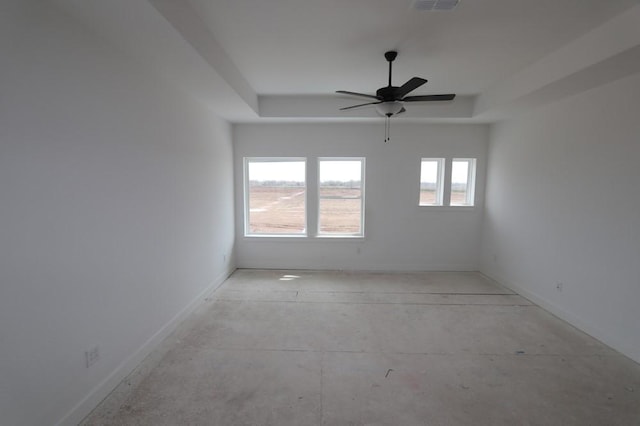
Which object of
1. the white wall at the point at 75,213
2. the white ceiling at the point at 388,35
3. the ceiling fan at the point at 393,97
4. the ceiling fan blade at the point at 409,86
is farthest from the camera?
the ceiling fan at the point at 393,97

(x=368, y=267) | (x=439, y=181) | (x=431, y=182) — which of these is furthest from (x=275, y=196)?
(x=439, y=181)

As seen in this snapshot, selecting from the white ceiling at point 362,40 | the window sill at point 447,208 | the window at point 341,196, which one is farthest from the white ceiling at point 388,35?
the window sill at point 447,208

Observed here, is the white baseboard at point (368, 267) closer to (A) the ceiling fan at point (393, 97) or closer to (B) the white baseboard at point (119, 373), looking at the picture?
(B) the white baseboard at point (119, 373)

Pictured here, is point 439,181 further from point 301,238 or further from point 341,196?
point 301,238

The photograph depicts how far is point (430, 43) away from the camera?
8.13 ft

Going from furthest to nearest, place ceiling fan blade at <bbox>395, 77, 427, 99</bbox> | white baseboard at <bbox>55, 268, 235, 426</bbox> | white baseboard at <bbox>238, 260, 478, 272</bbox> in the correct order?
white baseboard at <bbox>238, 260, 478, 272</bbox>
ceiling fan blade at <bbox>395, 77, 427, 99</bbox>
white baseboard at <bbox>55, 268, 235, 426</bbox>

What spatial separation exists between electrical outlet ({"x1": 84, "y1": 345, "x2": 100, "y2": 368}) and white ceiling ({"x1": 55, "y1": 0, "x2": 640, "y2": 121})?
7.00ft

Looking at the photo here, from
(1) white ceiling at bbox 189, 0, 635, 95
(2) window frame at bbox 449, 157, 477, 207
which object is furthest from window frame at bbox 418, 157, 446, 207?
(1) white ceiling at bbox 189, 0, 635, 95

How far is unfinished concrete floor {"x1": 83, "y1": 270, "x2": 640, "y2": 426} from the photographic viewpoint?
6.10ft

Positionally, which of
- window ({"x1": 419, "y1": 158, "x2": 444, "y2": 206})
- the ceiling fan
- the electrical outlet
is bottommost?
the electrical outlet

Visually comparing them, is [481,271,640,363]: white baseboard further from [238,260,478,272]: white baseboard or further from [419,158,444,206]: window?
[419,158,444,206]: window

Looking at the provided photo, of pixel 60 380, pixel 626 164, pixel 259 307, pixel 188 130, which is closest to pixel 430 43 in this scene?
pixel 626 164

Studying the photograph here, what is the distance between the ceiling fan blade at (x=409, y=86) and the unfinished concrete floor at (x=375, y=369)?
2.39 meters

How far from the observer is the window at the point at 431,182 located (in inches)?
190
